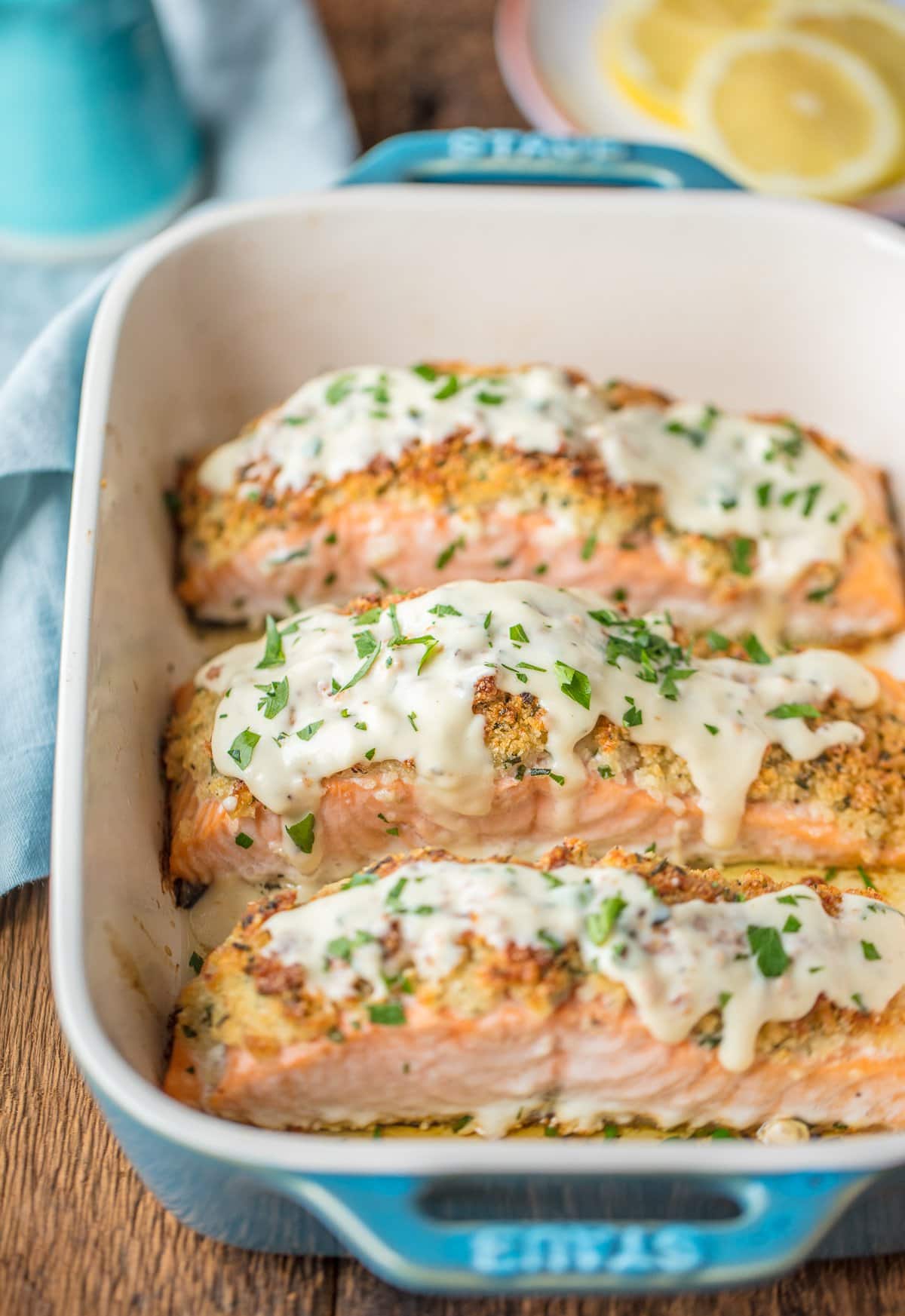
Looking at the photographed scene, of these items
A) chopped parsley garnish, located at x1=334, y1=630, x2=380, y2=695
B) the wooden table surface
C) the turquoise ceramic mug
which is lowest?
the wooden table surface

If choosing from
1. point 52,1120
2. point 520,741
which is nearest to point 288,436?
point 520,741

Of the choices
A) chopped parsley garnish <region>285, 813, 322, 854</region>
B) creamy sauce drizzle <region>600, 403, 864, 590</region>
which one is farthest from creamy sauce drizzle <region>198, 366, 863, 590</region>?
chopped parsley garnish <region>285, 813, 322, 854</region>

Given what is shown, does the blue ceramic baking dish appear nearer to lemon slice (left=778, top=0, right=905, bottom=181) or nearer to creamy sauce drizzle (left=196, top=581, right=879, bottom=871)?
creamy sauce drizzle (left=196, top=581, right=879, bottom=871)

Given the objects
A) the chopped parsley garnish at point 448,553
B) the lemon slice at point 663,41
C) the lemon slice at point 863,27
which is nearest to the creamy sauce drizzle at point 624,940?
the chopped parsley garnish at point 448,553

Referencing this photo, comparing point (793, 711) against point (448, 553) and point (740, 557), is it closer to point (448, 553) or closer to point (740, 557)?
point (740, 557)

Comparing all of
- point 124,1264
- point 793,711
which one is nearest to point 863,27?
point 793,711

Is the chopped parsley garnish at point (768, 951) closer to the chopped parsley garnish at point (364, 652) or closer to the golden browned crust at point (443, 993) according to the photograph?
the golden browned crust at point (443, 993)

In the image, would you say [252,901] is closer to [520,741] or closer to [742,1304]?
[520,741]
